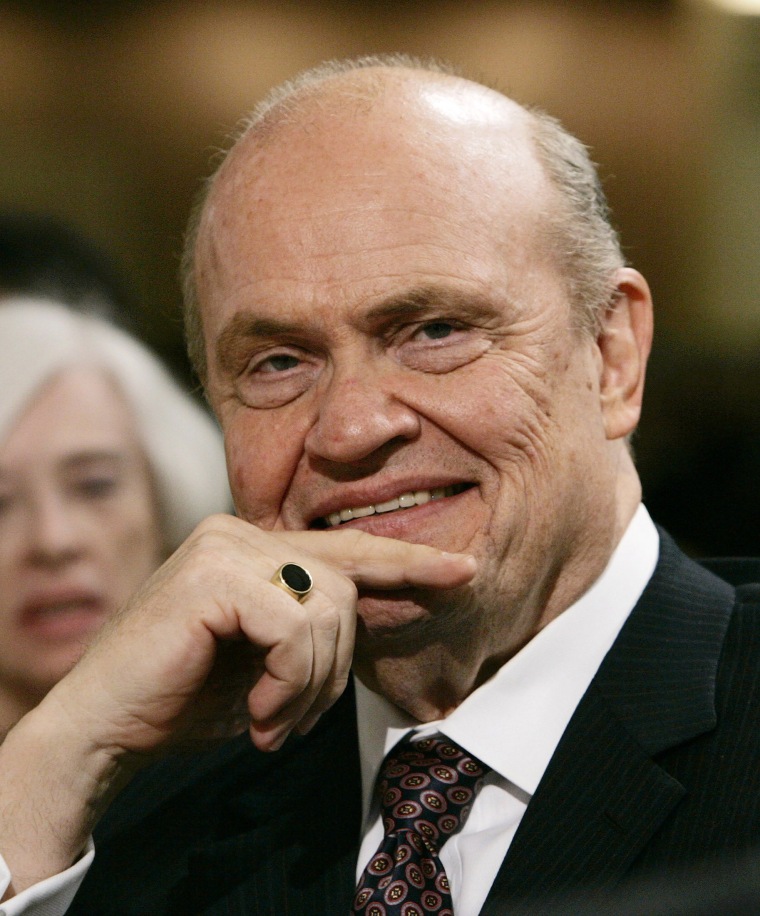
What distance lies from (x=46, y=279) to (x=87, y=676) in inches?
41.3

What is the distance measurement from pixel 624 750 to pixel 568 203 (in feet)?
2.75

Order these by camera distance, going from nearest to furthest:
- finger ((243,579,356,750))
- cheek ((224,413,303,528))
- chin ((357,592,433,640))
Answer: finger ((243,579,356,750)) → chin ((357,592,433,640)) → cheek ((224,413,303,528))

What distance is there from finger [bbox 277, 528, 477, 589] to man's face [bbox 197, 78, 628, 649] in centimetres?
7

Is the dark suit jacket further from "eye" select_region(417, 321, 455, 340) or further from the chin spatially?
"eye" select_region(417, 321, 455, 340)

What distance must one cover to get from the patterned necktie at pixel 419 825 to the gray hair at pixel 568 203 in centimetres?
71

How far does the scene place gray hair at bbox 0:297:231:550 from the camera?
86.3 inches

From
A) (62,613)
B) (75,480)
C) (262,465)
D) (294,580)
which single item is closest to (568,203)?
(262,465)

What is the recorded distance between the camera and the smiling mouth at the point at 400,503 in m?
1.56

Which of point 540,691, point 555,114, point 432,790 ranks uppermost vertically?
point 555,114

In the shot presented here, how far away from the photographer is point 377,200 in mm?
1563

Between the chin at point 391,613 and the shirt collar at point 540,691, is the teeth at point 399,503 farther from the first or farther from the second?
the shirt collar at point 540,691

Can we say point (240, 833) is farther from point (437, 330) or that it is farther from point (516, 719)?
point (437, 330)

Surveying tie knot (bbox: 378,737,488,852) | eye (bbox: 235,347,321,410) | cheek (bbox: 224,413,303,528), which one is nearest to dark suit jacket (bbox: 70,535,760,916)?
tie knot (bbox: 378,737,488,852)

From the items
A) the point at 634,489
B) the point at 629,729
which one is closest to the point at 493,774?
the point at 629,729
